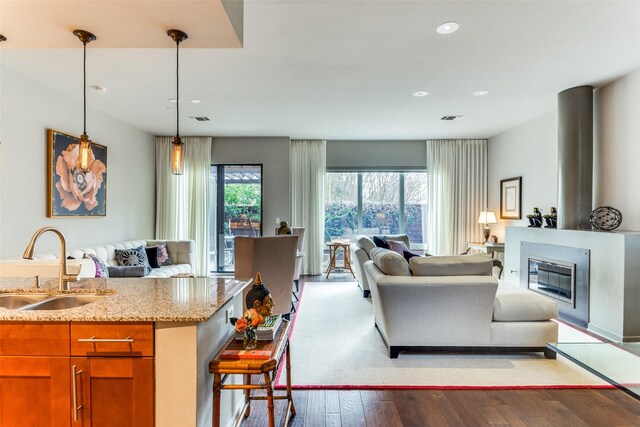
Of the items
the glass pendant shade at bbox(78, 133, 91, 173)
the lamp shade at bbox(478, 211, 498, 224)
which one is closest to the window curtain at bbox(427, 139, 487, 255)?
the lamp shade at bbox(478, 211, 498, 224)

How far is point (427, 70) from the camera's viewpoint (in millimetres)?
3367

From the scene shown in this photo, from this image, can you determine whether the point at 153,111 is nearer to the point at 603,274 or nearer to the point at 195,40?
the point at 195,40

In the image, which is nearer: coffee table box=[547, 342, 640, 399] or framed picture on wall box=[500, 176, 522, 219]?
coffee table box=[547, 342, 640, 399]

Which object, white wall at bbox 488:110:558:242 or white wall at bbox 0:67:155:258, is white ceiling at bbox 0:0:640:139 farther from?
white wall at bbox 488:110:558:242

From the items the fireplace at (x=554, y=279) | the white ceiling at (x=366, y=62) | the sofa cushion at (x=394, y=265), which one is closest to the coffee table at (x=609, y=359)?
the sofa cushion at (x=394, y=265)

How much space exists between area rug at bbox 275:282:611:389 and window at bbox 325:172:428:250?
3386 millimetres

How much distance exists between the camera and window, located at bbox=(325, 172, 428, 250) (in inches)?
269

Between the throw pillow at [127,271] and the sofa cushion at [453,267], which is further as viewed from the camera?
the throw pillow at [127,271]

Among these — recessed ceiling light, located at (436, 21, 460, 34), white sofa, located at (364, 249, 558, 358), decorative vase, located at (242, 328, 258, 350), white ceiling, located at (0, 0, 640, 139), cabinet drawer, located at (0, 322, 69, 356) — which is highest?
white ceiling, located at (0, 0, 640, 139)

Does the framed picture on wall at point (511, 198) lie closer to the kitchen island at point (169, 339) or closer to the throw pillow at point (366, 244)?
the throw pillow at point (366, 244)

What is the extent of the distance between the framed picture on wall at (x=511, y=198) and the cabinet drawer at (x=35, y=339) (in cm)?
604

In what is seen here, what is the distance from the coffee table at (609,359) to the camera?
62.7 inches

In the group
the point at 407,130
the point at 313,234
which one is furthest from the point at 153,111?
the point at 407,130

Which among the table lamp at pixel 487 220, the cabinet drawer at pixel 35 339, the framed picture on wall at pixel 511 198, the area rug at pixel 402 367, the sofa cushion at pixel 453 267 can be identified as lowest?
the area rug at pixel 402 367
